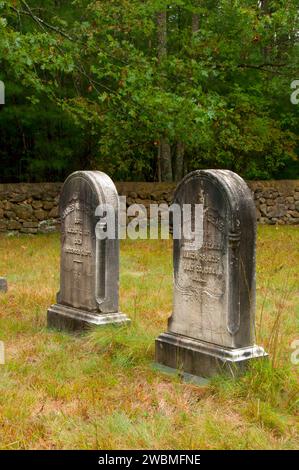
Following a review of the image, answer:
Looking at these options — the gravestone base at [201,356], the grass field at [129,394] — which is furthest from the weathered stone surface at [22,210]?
the gravestone base at [201,356]

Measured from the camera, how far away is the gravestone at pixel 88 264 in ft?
22.7

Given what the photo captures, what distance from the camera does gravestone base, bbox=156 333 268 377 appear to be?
5266mm

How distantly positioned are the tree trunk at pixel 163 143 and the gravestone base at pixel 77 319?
1160cm

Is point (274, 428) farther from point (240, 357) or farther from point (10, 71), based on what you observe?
point (10, 71)

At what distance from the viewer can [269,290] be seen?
9.20 meters

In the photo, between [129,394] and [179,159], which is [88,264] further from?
[179,159]

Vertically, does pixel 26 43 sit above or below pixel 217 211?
above

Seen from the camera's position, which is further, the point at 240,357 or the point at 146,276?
the point at 146,276

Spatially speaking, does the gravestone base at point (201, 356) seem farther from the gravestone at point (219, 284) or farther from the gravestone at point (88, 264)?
the gravestone at point (88, 264)

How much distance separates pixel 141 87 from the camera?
12.7m

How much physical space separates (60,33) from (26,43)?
1.48m

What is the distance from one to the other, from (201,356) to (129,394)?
2.52 ft
